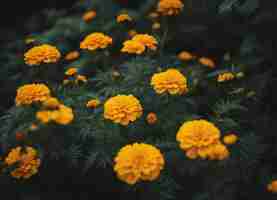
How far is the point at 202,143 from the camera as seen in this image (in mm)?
2221

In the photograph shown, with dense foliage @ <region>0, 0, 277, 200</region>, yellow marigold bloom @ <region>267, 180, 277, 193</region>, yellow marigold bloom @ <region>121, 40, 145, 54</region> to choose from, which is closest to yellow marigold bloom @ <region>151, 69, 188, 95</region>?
dense foliage @ <region>0, 0, 277, 200</region>

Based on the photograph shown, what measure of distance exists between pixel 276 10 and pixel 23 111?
2071 millimetres

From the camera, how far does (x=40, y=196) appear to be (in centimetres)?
271

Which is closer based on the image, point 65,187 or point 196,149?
point 196,149

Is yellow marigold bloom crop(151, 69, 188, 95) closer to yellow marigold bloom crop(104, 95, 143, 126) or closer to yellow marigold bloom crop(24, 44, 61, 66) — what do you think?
yellow marigold bloom crop(104, 95, 143, 126)

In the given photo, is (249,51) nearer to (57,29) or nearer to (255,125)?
(255,125)

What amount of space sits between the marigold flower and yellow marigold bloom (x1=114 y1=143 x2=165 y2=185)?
0.59 metres

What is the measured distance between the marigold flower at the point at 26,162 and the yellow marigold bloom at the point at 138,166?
59 centimetres

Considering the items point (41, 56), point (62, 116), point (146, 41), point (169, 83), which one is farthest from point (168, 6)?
point (62, 116)

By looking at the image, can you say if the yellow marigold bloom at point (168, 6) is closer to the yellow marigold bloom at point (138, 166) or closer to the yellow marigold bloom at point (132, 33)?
the yellow marigold bloom at point (132, 33)

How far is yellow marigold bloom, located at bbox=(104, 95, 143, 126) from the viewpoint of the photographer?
8.23 feet

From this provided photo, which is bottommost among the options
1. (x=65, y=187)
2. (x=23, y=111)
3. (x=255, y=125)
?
(x=65, y=187)

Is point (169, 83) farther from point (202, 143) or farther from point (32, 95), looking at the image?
point (32, 95)

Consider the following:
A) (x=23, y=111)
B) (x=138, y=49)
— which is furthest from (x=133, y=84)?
(x=23, y=111)
